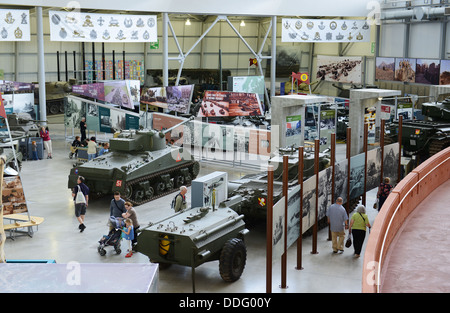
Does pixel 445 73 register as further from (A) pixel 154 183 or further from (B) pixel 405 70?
(A) pixel 154 183

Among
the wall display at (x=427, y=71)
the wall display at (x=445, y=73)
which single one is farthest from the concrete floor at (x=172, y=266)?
the wall display at (x=427, y=71)

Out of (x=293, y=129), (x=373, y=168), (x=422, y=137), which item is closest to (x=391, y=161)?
(x=373, y=168)

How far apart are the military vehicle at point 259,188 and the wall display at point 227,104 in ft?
27.2

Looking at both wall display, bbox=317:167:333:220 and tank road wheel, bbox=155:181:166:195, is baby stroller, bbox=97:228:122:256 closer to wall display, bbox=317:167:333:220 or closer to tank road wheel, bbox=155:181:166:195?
wall display, bbox=317:167:333:220

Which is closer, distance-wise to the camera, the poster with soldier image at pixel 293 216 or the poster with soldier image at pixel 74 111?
the poster with soldier image at pixel 293 216

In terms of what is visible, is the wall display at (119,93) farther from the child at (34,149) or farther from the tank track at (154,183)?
the tank track at (154,183)

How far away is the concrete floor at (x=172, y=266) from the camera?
1236 centimetres

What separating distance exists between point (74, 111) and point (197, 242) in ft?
55.7

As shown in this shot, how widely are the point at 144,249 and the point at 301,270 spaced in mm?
3212

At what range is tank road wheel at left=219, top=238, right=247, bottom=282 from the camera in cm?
1227

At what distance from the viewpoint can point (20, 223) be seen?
15.2m

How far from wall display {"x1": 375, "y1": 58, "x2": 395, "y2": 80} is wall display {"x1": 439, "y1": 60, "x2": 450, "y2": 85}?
3.88m
